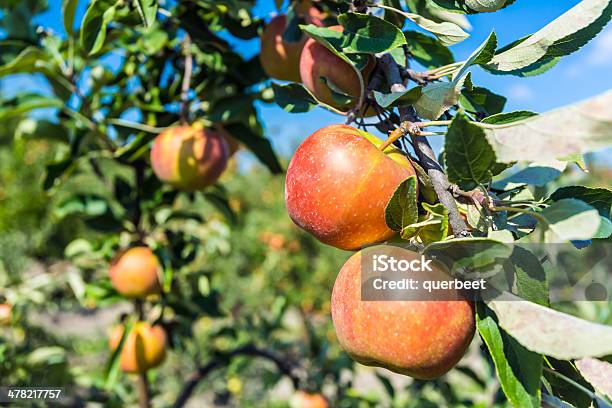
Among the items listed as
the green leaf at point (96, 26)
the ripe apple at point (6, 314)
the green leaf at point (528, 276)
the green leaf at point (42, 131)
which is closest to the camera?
the green leaf at point (528, 276)

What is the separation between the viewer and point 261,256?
4.56 metres

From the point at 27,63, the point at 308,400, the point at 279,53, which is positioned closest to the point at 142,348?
the point at 308,400

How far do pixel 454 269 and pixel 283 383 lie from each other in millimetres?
3315

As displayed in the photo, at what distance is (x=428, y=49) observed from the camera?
70cm

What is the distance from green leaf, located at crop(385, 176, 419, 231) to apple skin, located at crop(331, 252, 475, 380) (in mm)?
63

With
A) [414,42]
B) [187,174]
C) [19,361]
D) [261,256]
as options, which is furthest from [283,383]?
[414,42]

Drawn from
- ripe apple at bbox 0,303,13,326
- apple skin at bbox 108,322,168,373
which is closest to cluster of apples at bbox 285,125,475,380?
apple skin at bbox 108,322,168,373

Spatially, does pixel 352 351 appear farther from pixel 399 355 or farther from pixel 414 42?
pixel 414 42

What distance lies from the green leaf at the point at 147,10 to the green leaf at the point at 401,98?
0.36 metres

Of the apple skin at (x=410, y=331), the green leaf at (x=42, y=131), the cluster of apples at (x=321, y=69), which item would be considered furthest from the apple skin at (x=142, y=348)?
the apple skin at (x=410, y=331)

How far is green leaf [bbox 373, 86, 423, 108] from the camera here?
19.6 inches

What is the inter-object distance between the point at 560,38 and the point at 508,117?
0.13 meters

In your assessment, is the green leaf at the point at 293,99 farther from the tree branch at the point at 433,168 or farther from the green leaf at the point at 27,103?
the green leaf at the point at 27,103

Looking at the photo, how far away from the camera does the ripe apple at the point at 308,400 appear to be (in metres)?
1.31
